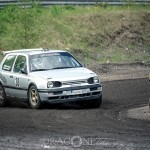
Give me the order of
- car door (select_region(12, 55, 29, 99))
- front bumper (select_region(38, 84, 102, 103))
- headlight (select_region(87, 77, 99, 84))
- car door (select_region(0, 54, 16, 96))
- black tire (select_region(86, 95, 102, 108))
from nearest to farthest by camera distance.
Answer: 1. front bumper (select_region(38, 84, 102, 103))
2. headlight (select_region(87, 77, 99, 84))
3. black tire (select_region(86, 95, 102, 108))
4. car door (select_region(12, 55, 29, 99))
5. car door (select_region(0, 54, 16, 96))

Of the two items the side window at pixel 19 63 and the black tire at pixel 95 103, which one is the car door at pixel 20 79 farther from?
the black tire at pixel 95 103

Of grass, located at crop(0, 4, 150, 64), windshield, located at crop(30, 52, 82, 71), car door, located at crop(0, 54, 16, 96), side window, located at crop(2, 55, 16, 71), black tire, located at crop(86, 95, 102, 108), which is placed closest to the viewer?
black tire, located at crop(86, 95, 102, 108)

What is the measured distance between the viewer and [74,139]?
37.2 feet

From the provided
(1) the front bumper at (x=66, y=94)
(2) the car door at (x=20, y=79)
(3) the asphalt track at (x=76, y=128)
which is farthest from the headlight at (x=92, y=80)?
(2) the car door at (x=20, y=79)

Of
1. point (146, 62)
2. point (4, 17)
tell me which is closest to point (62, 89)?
point (146, 62)

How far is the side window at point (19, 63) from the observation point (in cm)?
1823

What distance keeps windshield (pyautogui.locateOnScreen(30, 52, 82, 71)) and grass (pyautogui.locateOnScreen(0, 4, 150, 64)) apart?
11337 millimetres

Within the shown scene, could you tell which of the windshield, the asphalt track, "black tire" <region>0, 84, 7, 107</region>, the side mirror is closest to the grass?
"black tire" <region>0, 84, 7, 107</region>

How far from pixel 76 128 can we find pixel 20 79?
5.11m

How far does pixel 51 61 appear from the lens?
1789 cm

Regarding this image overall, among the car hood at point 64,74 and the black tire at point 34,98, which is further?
the black tire at point 34,98

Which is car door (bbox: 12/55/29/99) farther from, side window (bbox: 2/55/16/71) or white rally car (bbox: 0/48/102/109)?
side window (bbox: 2/55/16/71)

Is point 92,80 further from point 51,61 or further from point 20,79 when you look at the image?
point 20,79

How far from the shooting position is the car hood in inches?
657
